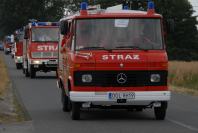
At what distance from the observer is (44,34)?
123ft

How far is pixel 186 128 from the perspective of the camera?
14383 millimetres

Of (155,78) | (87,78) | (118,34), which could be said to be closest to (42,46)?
(118,34)

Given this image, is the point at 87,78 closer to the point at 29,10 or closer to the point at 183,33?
the point at 183,33

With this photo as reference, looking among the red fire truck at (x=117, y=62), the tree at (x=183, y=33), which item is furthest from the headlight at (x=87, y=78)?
the tree at (x=183, y=33)

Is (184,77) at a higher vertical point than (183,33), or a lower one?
higher

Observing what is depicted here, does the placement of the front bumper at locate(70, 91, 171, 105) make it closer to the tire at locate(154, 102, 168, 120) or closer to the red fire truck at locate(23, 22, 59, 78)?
the tire at locate(154, 102, 168, 120)

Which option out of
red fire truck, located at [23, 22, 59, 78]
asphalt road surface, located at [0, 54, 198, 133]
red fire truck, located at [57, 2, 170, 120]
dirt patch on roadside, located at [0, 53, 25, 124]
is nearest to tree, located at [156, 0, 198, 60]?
red fire truck, located at [23, 22, 59, 78]

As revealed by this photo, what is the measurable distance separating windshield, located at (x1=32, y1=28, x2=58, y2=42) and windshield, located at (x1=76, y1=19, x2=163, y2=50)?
69.5 feet

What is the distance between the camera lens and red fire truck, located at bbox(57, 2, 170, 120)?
1545cm

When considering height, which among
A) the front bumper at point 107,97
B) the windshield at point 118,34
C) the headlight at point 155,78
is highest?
the windshield at point 118,34

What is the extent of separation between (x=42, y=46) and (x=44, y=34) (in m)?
0.76

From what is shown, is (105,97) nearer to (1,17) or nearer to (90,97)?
(90,97)

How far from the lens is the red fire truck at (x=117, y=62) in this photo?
15445mm

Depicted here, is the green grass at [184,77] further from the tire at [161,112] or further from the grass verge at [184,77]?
the tire at [161,112]
